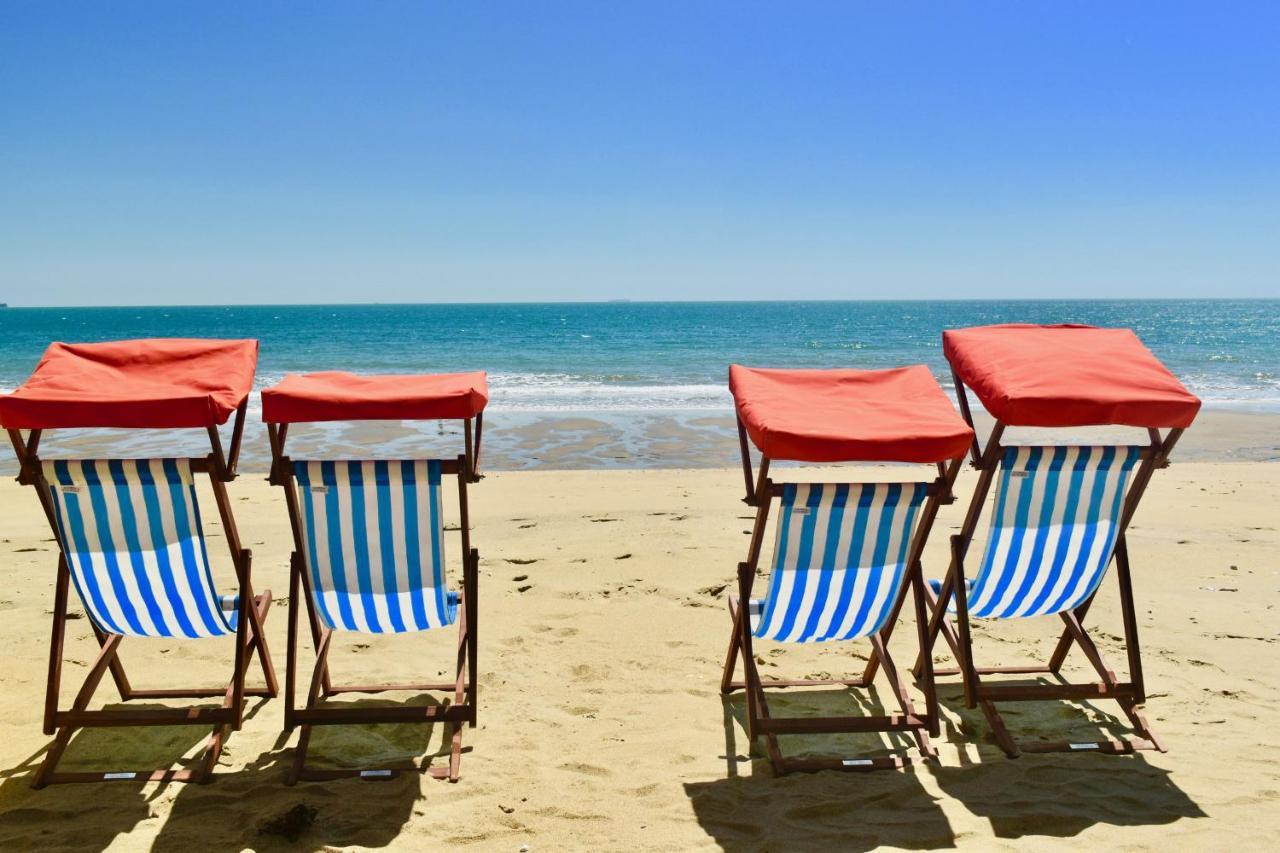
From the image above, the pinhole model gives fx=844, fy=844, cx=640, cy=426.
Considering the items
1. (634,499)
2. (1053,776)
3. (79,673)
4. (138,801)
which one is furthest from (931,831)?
(634,499)

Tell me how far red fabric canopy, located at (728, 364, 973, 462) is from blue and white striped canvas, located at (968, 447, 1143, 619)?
415 mm

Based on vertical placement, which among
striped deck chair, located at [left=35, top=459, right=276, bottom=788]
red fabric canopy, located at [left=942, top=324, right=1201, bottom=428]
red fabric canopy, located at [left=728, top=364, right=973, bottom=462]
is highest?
red fabric canopy, located at [left=942, top=324, right=1201, bottom=428]

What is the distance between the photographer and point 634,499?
7938 mm

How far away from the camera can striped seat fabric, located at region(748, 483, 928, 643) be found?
10.4 ft

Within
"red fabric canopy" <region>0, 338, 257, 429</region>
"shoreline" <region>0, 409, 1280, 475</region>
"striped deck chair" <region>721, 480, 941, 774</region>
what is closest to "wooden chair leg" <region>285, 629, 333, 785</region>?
"red fabric canopy" <region>0, 338, 257, 429</region>

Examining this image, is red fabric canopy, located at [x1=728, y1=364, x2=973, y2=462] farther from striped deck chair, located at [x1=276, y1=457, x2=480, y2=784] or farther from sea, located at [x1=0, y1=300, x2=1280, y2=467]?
sea, located at [x1=0, y1=300, x2=1280, y2=467]

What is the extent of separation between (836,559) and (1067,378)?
107cm

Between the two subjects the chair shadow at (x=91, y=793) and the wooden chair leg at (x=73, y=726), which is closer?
the chair shadow at (x=91, y=793)

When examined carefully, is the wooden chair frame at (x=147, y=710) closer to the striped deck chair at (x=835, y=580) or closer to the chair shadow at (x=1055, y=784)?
the striped deck chair at (x=835, y=580)

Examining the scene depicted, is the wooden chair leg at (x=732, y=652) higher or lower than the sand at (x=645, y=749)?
higher

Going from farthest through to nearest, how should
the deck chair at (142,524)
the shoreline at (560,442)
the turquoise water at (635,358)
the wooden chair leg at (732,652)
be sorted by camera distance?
the turquoise water at (635,358) → the shoreline at (560,442) → the wooden chair leg at (732,652) → the deck chair at (142,524)

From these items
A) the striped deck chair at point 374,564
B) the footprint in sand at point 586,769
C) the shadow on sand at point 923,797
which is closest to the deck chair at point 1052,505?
the shadow on sand at point 923,797

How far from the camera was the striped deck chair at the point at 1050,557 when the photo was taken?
3266mm

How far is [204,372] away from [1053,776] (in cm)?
358
